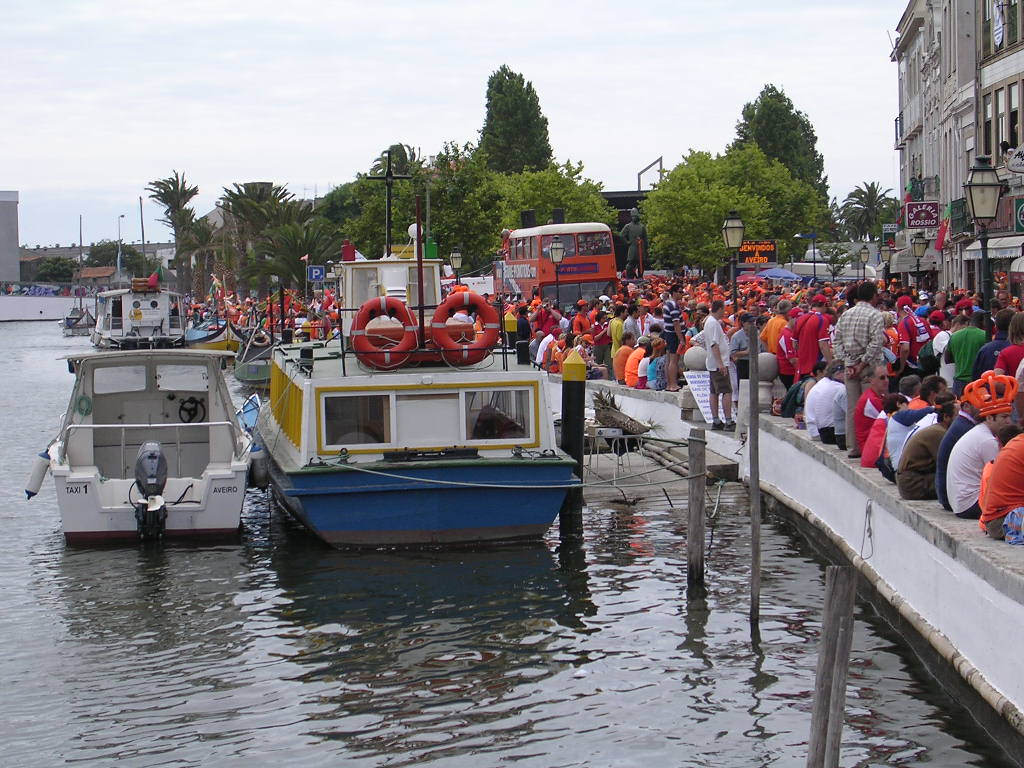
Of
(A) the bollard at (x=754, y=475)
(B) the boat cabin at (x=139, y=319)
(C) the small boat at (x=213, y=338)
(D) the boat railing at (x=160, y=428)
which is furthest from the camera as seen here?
(C) the small boat at (x=213, y=338)

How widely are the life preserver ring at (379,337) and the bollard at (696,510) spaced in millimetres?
4366

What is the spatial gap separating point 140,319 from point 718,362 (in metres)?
37.6

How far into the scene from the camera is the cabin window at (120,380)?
20250mm

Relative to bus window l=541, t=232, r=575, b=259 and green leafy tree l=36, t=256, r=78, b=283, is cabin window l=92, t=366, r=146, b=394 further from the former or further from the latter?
green leafy tree l=36, t=256, r=78, b=283

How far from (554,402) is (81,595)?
1539 cm

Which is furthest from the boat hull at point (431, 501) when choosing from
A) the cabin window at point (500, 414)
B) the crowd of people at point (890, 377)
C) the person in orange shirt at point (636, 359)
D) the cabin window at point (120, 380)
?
the person in orange shirt at point (636, 359)

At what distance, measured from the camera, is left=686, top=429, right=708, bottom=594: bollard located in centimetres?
1345

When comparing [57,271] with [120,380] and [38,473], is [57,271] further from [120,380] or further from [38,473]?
[38,473]

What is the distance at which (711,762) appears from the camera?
392 inches

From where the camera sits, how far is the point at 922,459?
12164 mm

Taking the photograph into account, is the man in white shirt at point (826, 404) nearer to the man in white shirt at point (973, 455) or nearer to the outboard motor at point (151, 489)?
the man in white shirt at point (973, 455)

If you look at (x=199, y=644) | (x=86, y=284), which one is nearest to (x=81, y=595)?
(x=199, y=644)

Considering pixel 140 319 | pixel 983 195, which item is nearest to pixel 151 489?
pixel 983 195

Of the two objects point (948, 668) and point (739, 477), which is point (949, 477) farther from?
point (739, 477)
